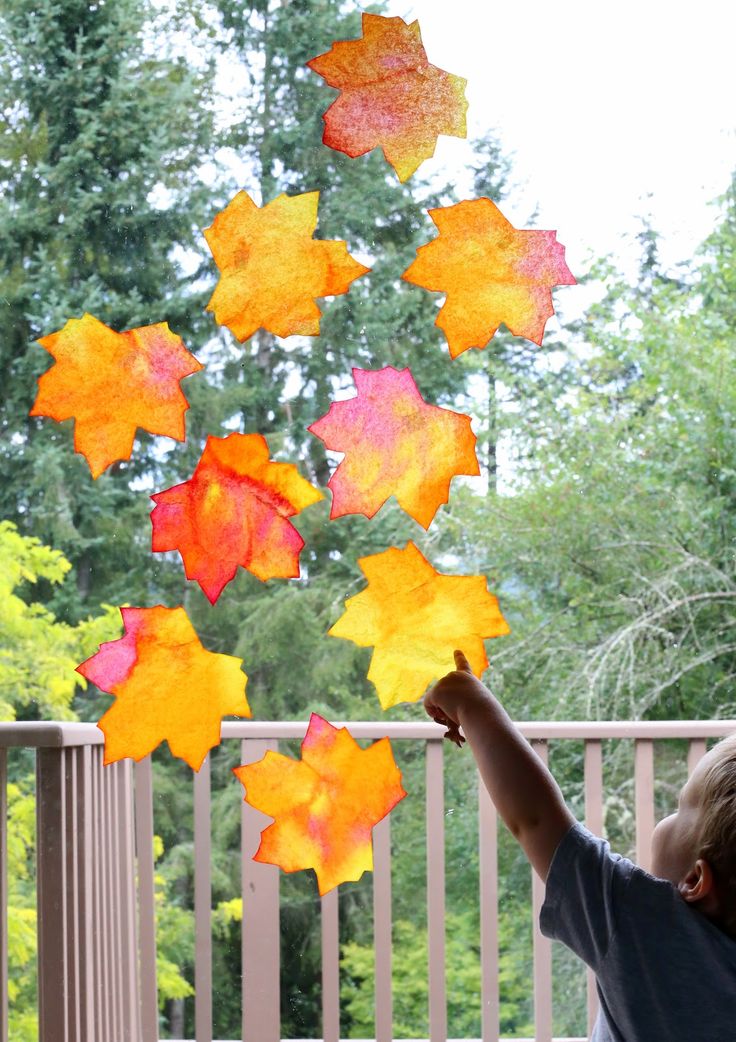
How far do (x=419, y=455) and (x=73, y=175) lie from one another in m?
2.17

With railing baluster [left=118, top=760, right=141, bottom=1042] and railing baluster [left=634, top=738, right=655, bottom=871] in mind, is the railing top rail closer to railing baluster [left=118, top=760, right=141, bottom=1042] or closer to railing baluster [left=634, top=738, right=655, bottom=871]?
railing baluster [left=634, top=738, right=655, bottom=871]

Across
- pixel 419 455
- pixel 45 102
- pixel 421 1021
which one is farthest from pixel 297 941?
pixel 45 102

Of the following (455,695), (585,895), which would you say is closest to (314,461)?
(455,695)

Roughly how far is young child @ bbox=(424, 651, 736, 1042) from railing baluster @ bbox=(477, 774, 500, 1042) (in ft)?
2.64

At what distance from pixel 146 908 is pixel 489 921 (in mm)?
579

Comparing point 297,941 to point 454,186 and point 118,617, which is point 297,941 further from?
point 454,186

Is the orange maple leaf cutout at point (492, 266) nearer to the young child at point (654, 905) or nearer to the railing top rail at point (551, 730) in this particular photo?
the railing top rail at point (551, 730)

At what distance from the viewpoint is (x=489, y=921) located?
6.12ft

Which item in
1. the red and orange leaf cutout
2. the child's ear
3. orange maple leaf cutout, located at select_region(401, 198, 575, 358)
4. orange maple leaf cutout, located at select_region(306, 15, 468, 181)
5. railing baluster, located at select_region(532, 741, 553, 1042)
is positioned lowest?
railing baluster, located at select_region(532, 741, 553, 1042)

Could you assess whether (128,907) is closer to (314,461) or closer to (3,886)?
(3,886)

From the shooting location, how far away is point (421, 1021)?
3.43 metres

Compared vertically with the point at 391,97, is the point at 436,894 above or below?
below

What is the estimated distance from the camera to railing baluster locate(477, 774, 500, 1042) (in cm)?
185

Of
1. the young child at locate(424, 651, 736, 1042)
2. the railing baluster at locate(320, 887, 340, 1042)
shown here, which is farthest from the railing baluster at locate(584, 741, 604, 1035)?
the young child at locate(424, 651, 736, 1042)
